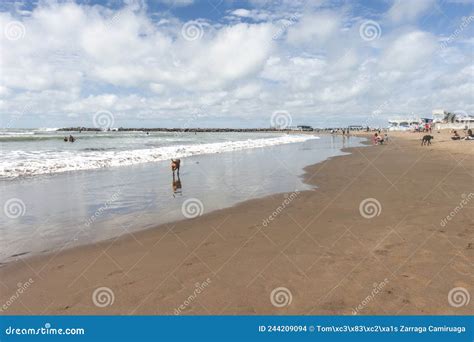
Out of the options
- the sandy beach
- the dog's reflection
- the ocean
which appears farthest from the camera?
the dog's reflection

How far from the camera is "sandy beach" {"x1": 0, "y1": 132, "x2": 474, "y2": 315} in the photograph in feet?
16.3

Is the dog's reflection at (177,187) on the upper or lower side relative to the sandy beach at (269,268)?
upper

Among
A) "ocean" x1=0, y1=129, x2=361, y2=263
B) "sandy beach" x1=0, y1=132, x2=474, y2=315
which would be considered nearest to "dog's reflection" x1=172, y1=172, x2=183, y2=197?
"ocean" x1=0, y1=129, x2=361, y2=263

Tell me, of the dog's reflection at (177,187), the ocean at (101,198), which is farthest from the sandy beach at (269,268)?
the dog's reflection at (177,187)

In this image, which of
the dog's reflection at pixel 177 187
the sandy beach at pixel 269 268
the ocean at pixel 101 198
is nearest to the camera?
the sandy beach at pixel 269 268

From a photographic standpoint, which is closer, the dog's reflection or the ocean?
the ocean

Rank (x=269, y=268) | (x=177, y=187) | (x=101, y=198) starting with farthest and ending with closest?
(x=177, y=187)
(x=101, y=198)
(x=269, y=268)

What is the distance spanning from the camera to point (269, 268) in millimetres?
6137

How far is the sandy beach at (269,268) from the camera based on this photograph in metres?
4.97

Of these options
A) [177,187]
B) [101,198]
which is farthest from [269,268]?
[177,187]

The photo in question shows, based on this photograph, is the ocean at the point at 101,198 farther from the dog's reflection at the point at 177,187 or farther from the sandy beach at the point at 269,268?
the sandy beach at the point at 269,268

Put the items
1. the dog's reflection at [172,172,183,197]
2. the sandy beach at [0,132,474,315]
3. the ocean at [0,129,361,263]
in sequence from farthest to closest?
the dog's reflection at [172,172,183,197] → the ocean at [0,129,361,263] → the sandy beach at [0,132,474,315]

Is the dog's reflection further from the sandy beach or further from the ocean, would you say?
the sandy beach

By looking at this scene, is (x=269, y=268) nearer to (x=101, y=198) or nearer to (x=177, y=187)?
(x=101, y=198)
